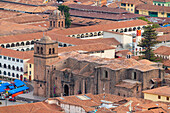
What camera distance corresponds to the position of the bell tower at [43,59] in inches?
A: 5098

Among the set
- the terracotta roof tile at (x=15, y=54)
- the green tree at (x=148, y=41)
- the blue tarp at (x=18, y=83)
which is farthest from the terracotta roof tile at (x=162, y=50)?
the blue tarp at (x=18, y=83)

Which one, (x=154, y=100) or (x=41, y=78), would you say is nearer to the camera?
(x=154, y=100)

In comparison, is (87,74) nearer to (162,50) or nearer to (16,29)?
(162,50)

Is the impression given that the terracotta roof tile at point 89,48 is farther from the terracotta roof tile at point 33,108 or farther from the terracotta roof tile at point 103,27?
the terracotta roof tile at point 33,108

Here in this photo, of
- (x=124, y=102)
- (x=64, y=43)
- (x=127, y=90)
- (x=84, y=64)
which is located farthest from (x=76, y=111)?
(x=64, y=43)

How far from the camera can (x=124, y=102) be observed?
103 m

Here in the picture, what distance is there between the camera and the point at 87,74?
124125 mm

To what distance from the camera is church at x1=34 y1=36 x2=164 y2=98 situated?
118312mm

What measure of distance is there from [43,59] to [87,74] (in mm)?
9753

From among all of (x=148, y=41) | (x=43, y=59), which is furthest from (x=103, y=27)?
(x=43, y=59)

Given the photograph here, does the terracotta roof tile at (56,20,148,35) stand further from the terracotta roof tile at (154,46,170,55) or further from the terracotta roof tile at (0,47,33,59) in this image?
the terracotta roof tile at (154,46,170,55)

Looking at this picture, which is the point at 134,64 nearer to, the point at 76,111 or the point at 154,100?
the point at 154,100

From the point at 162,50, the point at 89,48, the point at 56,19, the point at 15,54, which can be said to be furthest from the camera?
the point at 56,19

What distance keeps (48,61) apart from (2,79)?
18.7m
